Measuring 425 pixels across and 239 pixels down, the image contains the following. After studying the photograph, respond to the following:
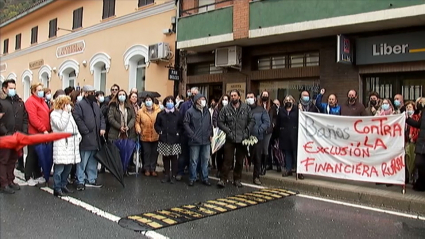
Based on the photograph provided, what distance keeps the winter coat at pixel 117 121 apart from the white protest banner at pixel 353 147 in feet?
11.9

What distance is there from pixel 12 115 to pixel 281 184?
17.1 ft

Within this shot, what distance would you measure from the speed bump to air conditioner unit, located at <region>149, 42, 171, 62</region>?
893 centimetres

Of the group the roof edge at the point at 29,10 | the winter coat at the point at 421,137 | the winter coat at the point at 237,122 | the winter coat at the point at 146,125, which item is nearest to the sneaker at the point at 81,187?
the winter coat at the point at 146,125

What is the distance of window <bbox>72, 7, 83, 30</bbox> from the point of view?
66.3 feet

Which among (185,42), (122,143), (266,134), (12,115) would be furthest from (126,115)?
(185,42)

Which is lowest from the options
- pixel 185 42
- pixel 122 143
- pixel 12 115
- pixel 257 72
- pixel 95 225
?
pixel 95 225

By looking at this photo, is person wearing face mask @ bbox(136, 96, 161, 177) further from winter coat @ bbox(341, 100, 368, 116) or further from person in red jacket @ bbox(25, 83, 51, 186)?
winter coat @ bbox(341, 100, 368, 116)

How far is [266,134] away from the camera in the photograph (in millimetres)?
8117

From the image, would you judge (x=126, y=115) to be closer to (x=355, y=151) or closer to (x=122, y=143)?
(x=122, y=143)

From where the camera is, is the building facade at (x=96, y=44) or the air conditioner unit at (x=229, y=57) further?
the building facade at (x=96, y=44)

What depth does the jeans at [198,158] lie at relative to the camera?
7695 millimetres

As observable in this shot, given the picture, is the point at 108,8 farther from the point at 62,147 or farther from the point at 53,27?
the point at 62,147

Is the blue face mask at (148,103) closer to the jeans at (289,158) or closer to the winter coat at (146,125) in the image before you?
the winter coat at (146,125)

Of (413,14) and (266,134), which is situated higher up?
(413,14)
